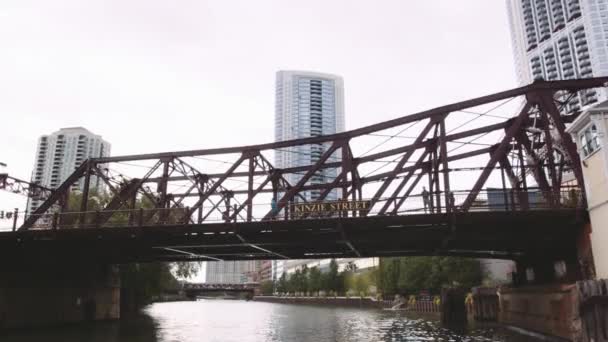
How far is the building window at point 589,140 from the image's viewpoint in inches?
1088

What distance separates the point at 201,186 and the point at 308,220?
15199mm

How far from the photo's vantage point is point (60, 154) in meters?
102

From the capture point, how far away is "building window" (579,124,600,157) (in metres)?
27.6

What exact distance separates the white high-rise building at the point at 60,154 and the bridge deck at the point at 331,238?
62.2 m

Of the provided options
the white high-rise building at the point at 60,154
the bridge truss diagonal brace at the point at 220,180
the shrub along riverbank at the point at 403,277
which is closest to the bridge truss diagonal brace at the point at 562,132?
the bridge truss diagonal brace at the point at 220,180

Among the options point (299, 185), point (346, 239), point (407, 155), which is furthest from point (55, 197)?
point (407, 155)

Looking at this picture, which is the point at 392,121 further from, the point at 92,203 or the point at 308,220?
the point at 92,203

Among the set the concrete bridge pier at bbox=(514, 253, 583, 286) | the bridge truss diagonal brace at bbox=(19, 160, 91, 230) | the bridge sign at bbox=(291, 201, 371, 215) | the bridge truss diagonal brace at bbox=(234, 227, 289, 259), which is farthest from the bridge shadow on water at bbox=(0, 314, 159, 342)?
the concrete bridge pier at bbox=(514, 253, 583, 286)

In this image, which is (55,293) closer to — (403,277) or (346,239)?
(346,239)

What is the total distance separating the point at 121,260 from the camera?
50.8 meters

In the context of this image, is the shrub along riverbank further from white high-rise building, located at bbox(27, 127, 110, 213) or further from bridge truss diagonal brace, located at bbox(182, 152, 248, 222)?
white high-rise building, located at bbox(27, 127, 110, 213)

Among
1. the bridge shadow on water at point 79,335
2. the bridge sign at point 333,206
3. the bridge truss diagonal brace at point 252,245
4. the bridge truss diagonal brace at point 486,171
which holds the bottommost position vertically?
the bridge shadow on water at point 79,335

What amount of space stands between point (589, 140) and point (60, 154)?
3882 inches

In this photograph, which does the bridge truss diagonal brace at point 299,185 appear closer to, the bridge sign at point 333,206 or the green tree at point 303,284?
the bridge sign at point 333,206
